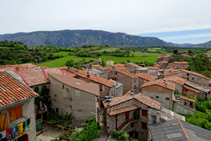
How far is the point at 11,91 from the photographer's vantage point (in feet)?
39.8

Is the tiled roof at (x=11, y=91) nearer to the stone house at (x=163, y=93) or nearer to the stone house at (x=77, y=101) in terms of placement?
the stone house at (x=77, y=101)

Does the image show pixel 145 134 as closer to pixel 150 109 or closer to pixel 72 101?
pixel 150 109

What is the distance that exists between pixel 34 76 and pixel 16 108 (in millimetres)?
12595

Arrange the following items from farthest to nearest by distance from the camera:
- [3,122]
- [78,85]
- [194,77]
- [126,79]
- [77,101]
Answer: [194,77] → [126,79] → [78,85] → [77,101] → [3,122]

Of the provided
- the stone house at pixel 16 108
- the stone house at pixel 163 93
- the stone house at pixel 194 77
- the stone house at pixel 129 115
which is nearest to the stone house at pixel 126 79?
the stone house at pixel 163 93

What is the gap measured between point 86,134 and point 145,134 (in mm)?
11362

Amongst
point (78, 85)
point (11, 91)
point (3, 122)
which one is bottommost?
point (3, 122)

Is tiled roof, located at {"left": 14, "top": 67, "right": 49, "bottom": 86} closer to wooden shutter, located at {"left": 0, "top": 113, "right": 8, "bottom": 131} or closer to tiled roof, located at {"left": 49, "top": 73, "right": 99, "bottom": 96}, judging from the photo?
tiled roof, located at {"left": 49, "top": 73, "right": 99, "bottom": 96}

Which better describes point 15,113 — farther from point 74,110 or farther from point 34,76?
point 34,76

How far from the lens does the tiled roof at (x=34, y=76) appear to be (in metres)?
22.6

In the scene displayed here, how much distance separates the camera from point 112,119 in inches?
881

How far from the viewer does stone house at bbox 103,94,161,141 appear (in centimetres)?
2231

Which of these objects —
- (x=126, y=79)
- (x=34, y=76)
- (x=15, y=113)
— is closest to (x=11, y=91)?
(x=15, y=113)

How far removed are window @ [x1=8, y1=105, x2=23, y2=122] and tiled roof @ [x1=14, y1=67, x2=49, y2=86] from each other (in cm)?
1022
